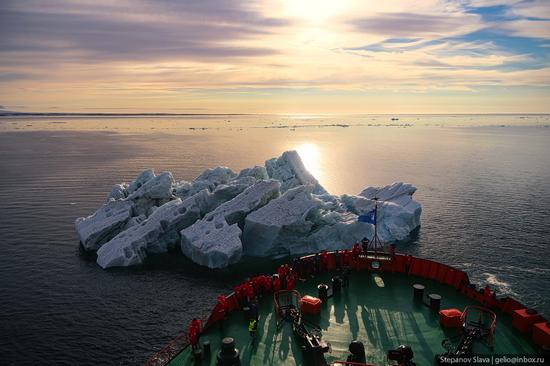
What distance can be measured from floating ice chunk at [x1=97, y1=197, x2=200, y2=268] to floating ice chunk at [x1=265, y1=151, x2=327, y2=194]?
Answer: 1233 centimetres

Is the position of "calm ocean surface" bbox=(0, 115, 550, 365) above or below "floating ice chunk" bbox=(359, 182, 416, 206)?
below

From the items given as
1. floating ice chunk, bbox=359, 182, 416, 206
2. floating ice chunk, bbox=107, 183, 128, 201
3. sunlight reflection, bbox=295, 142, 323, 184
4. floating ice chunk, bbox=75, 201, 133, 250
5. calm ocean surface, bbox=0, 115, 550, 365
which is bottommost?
sunlight reflection, bbox=295, 142, 323, 184

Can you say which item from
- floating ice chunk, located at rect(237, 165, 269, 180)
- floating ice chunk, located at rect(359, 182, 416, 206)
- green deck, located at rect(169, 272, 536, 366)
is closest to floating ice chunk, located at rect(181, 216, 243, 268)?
floating ice chunk, located at rect(237, 165, 269, 180)

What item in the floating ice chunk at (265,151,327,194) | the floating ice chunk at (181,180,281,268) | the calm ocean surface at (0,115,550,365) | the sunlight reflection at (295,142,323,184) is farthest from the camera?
the sunlight reflection at (295,142,323,184)

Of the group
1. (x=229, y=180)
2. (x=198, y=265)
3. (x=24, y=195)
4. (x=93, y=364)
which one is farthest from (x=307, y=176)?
(x=24, y=195)

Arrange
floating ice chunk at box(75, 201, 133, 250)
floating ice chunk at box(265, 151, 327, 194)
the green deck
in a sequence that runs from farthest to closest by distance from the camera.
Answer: floating ice chunk at box(265, 151, 327, 194) < floating ice chunk at box(75, 201, 133, 250) < the green deck

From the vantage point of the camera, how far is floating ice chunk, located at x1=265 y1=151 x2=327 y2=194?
48.2m

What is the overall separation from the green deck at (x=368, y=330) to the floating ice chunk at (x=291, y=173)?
26665mm

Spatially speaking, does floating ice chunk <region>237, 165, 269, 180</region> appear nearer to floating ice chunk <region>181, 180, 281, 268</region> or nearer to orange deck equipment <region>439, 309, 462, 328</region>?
floating ice chunk <region>181, 180, 281, 268</region>

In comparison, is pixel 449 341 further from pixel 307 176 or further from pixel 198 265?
pixel 307 176

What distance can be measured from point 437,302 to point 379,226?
2410 centimetres

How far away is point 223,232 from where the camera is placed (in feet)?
120

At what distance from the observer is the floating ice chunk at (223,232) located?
35.5 meters

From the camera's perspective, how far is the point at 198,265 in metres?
37.2
